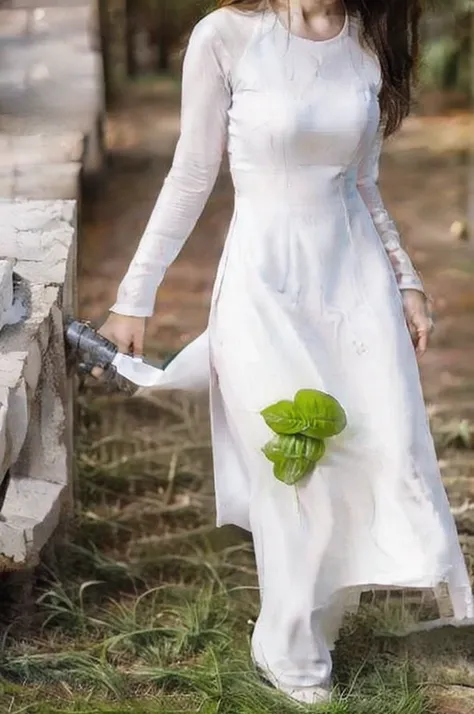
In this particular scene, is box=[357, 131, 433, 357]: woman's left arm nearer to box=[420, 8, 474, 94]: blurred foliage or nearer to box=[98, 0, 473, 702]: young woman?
box=[98, 0, 473, 702]: young woman

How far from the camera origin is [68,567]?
1981 millimetres

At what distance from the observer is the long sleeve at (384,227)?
5.01ft

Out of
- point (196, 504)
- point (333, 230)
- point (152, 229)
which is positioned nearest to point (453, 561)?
Answer: point (333, 230)

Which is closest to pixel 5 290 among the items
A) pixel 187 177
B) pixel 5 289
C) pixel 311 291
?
pixel 5 289

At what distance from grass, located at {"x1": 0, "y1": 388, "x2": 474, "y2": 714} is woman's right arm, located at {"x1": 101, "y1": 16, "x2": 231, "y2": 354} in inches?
18.5

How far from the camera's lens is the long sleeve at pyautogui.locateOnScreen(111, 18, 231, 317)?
4.61 feet

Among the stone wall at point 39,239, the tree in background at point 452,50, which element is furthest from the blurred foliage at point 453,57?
the stone wall at point 39,239

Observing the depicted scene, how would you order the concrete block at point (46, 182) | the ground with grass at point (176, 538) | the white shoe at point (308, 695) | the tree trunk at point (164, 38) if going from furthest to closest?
1. the tree trunk at point (164, 38)
2. the concrete block at point (46, 182)
3. the ground with grass at point (176, 538)
4. the white shoe at point (308, 695)

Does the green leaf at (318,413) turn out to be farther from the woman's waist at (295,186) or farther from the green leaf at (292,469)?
the woman's waist at (295,186)

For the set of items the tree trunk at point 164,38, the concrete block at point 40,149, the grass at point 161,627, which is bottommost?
the grass at point 161,627

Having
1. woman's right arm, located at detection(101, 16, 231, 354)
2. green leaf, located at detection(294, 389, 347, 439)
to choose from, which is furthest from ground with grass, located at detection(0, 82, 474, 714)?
woman's right arm, located at detection(101, 16, 231, 354)

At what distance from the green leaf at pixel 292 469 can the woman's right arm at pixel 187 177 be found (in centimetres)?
26

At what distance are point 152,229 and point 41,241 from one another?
0.31 metres

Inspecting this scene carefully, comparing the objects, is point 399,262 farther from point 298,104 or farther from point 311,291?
point 298,104
